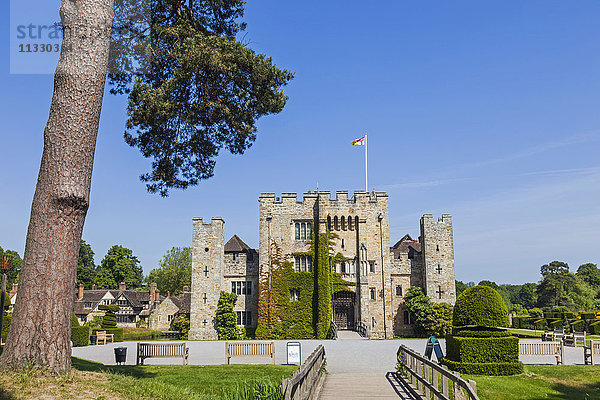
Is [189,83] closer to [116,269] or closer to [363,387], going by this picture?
[363,387]

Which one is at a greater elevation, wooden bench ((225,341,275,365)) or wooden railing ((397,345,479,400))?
wooden railing ((397,345,479,400))

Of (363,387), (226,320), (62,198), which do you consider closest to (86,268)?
(226,320)

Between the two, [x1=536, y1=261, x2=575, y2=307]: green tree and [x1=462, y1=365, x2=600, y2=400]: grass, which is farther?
[x1=536, y1=261, x2=575, y2=307]: green tree

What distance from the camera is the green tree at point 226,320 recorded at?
38188mm

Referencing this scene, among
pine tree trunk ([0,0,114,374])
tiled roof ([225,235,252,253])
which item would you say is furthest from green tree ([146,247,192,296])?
pine tree trunk ([0,0,114,374])

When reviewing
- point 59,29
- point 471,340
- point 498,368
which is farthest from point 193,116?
point 498,368

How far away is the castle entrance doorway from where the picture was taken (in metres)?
38.2

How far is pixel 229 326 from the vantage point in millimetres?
38375

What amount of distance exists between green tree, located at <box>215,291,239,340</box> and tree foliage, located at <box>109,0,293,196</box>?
1028 inches

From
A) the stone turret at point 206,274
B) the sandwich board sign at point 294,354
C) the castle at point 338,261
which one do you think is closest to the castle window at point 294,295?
the castle at point 338,261

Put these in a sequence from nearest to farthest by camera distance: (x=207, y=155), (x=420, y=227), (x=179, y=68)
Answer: (x=179, y=68) → (x=207, y=155) → (x=420, y=227)

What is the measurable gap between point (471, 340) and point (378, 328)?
21.9 metres

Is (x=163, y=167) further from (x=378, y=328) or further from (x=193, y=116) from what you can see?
(x=378, y=328)

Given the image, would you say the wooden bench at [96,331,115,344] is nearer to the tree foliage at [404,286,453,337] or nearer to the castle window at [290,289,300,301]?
the castle window at [290,289,300,301]
